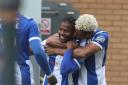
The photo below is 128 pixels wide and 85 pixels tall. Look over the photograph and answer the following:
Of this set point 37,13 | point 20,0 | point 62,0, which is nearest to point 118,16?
point 62,0

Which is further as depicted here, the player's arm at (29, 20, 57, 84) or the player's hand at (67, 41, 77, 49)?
the player's hand at (67, 41, 77, 49)

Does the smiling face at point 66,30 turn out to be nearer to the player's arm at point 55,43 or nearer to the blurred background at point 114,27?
the player's arm at point 55,43

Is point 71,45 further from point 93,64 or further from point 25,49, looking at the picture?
point 25,49

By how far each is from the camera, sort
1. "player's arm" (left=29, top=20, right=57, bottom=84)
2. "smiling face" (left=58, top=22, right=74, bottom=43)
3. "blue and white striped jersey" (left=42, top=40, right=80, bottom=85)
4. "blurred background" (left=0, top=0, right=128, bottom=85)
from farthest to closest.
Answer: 1. "blurred background" (left=0, top=0, right=128, bottom=85)
2. "blue and white striped jersey" (left=42, top=40, right=80, bottom=85)
3. "smiling face" (left=58, top=22, right=74, bottom=43)
4. "player's arm" (left=29, top=20, right=57, bottom=84)

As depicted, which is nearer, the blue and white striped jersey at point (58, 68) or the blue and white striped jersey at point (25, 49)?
the blue and white striped jersey at point (25, 49)

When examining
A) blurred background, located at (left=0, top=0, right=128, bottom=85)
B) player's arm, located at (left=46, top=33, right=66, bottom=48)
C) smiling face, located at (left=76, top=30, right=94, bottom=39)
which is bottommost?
blurred background, located at (left=0, top=0, right=128, bottom=85)

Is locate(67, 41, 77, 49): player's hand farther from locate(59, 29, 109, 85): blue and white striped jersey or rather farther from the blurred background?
the blurred background

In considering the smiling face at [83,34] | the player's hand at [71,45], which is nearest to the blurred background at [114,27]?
the player's hand at [71,45]

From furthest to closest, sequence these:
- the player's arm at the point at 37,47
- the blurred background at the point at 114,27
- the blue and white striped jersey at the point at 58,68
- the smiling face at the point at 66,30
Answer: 1. the blurred background at the point at 114,27
2. the blue and white striped jersey at the point at 58,68
3. the smiling face at the point at 66,30
4. the player's arm at the point at 37,47

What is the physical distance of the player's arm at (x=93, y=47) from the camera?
417 centimetres

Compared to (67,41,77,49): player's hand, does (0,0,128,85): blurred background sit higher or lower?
lower

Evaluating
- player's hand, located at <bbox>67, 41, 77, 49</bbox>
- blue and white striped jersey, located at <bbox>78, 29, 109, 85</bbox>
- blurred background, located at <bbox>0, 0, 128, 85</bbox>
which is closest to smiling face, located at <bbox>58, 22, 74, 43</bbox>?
player's hand, located at <bbox>67, 41, 77, 49</bbox>

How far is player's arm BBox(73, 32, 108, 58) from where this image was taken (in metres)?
4.17

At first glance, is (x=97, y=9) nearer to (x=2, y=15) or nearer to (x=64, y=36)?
(x=64, y=36)
